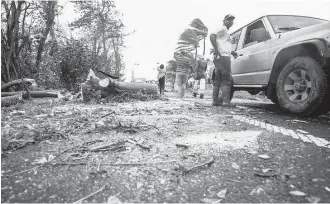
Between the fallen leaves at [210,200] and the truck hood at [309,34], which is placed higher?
the truck hood at [309,34]

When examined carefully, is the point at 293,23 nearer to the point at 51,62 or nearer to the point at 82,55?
the point at 82,55

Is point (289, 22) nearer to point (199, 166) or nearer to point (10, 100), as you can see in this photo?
point (199, 166)

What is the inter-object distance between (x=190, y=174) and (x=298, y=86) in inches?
112

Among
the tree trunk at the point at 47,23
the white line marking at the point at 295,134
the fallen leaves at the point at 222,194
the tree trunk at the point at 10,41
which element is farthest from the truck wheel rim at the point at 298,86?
the tree trunk at the point at 47,23

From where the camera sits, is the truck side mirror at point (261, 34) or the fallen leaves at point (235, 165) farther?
the truck side mirror at point (261, 34)

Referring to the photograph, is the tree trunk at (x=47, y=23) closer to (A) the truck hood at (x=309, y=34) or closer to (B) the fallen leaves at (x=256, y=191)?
(A) the truck hood at (x=309, y=34)

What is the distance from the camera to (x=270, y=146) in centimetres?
221

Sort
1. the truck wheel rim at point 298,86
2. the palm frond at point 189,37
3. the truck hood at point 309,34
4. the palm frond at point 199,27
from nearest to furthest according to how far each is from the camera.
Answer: the truck hood at point 309,34 → the truck wheel rim at point 298,86 → the palm frond at point 199,27 → the palm frond at point 189,37

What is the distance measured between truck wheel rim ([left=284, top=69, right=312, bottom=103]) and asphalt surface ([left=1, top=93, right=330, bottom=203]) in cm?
123

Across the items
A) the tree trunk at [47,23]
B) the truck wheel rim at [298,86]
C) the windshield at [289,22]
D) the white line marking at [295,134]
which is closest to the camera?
the white line marking at [295,134]

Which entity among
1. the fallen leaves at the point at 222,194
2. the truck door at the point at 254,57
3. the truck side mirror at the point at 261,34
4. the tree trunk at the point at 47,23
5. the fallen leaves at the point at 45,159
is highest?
the tree trunk at the point at 47,23

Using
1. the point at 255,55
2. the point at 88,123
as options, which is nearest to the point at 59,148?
the point at 88,123

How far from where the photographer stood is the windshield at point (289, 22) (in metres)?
4.28

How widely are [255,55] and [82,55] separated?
7131mm
